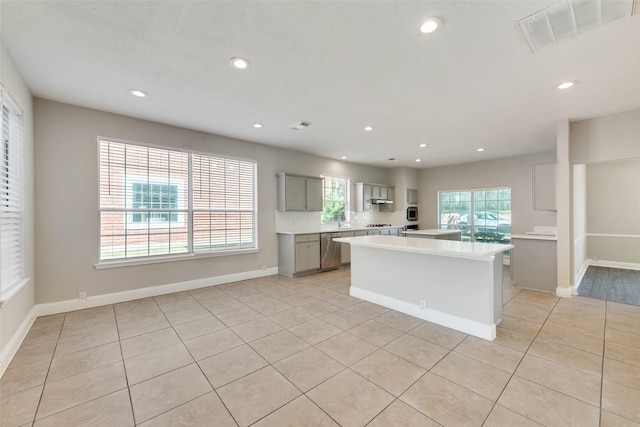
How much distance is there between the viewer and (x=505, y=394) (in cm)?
193

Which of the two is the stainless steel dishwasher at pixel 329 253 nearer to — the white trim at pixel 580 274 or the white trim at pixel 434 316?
the white trim at pixel 434 316

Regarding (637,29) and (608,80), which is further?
(608,80)

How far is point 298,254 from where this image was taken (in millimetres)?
5457

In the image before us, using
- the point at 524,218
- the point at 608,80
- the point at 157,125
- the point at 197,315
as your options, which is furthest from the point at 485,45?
the point at 524,218

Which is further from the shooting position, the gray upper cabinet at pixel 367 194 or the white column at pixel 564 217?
the gray upper cabinet at pixel 367 194

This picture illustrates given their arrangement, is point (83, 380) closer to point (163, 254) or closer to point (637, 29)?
point (163, 254)

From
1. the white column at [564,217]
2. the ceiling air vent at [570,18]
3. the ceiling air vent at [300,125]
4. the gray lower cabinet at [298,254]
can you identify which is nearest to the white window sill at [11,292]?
the gray lower cabinet at [298,254]

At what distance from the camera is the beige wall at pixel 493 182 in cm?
657

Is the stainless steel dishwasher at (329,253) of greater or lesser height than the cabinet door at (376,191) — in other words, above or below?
below

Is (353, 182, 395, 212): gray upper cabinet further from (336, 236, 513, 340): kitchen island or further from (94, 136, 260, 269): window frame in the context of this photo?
(336, 236, 513, 340): kitchen island

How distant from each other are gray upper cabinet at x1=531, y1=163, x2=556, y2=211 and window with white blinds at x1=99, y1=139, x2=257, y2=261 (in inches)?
201

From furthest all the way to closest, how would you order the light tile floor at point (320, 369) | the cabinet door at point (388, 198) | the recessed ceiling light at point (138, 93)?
the cabinet door at point (388, 198) → the recessed ceiling light at point (138, 93) → the light tile floor at point (320, 369)

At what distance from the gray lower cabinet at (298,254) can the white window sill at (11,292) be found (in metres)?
3.65

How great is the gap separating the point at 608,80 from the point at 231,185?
17.8ft
